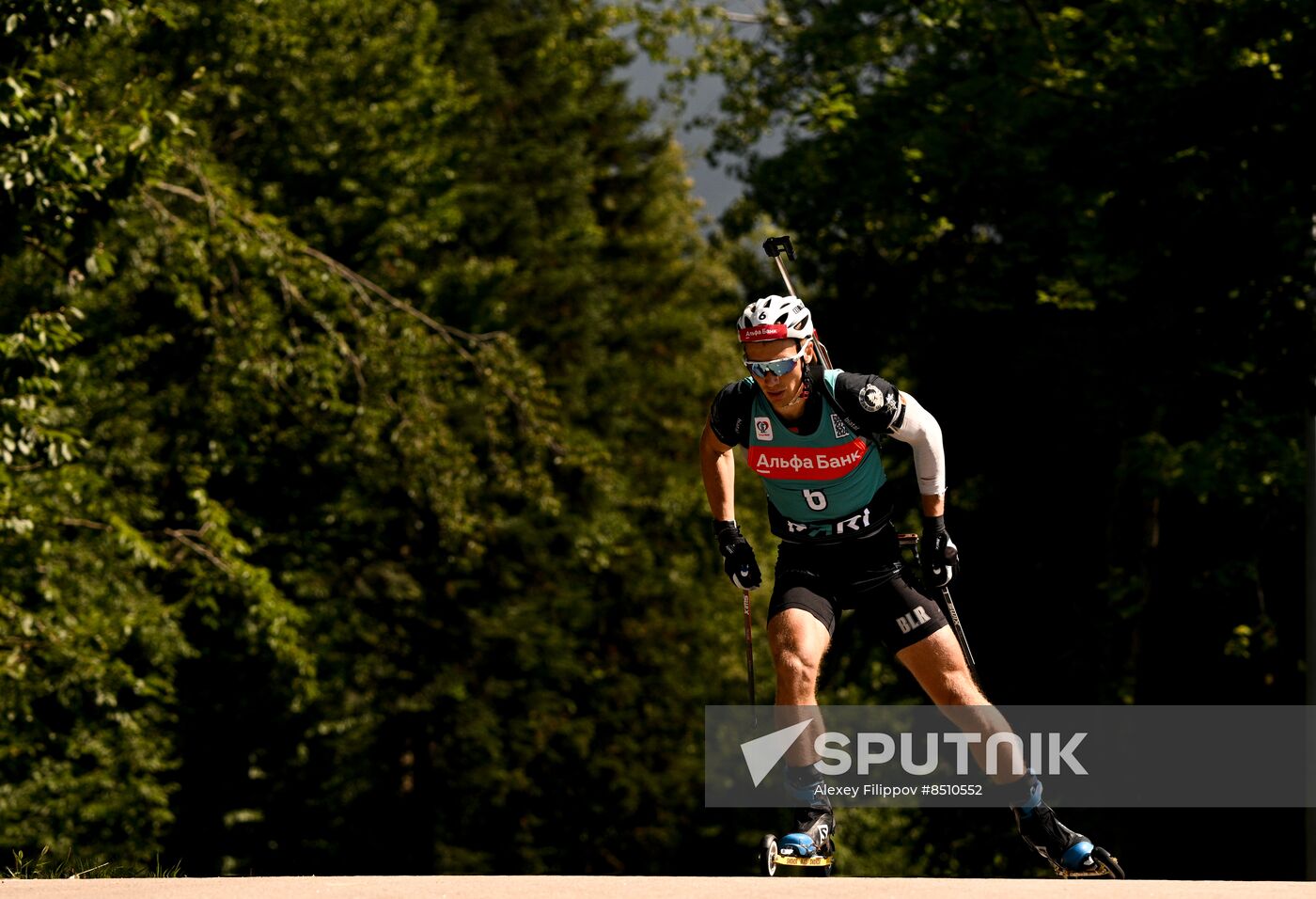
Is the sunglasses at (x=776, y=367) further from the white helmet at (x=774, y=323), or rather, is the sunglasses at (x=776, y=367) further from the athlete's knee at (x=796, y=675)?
the athlete's knee at (x=796, y=675)

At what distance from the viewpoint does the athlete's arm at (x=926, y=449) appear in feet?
24.8

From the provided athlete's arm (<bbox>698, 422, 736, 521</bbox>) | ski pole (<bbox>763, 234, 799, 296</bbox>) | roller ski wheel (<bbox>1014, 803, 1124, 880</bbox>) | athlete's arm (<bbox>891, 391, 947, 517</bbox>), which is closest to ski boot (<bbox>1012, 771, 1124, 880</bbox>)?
roller ski wheel (<bbox>1014, 803, 1124, 880</bbox>)

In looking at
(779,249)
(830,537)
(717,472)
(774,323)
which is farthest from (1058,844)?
(779,249)

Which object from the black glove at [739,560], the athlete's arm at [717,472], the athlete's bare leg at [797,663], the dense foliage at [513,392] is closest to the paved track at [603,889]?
the athlete's bare leg at [797,663]

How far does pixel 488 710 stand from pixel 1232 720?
13.7 m

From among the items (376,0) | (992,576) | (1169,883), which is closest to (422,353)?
(992,576)

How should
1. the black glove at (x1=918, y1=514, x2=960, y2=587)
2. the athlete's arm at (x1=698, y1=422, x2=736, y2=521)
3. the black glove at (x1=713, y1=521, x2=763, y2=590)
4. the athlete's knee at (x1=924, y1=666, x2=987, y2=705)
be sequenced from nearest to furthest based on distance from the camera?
the athlete's knee at (x1=924, y1=666, x2=987, y2=705), the black glove at (x1=918, y1=514, x2=960, y2=587), the black glove at (x1=713, y1=521, x2=763, y2=590), the athlete's arm at (x1=698, y1=422, x2=736, y2=521)

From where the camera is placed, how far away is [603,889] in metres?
7.93

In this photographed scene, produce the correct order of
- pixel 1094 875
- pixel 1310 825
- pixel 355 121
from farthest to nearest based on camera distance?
pixel 355 121 → pixel 1310 825 → pixel 1094 875

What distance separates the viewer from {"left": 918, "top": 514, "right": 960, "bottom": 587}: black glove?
765 centimetres

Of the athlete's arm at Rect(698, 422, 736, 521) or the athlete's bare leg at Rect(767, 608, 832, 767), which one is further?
the athlete's arm at Rect(698, 422, 736, 521)

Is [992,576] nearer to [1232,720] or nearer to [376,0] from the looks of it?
[1232,720]

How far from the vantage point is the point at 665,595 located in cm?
3428

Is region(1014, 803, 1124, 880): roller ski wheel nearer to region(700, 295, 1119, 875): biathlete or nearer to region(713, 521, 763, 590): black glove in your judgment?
region(700, 295, 1119, 875): biathlete
